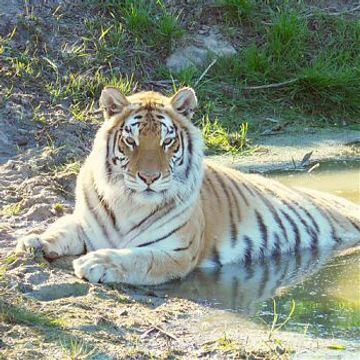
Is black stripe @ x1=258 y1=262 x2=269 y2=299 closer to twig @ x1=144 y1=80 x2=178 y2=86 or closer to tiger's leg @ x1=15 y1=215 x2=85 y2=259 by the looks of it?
tiger's leg @ x1=15 y1=215 x2=85 y2=259

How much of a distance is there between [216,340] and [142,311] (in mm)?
522

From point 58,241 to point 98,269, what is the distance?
0.47m

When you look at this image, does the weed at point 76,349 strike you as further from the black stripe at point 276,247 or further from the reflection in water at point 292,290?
the black stripe at point 276,247

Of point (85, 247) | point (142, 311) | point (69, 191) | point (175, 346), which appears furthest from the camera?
point (69, 191)

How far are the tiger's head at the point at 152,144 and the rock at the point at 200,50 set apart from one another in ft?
13.2

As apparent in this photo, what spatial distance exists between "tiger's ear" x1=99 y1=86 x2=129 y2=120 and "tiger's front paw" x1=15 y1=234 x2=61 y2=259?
0.77m

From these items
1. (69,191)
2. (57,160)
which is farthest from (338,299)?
(57,160)

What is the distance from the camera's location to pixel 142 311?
4.77m

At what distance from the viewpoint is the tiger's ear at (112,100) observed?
18.1 ft

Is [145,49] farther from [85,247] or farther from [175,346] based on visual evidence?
[175,346]

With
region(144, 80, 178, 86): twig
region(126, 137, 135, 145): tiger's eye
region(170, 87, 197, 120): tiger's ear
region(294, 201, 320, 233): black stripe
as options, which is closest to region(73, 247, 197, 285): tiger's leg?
region(126, 137, 135, 145): tiger's eye

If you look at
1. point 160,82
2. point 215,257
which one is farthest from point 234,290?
point 160,82

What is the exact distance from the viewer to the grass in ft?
28.3

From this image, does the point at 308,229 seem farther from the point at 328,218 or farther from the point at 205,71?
the point at 205,71
